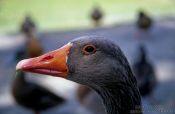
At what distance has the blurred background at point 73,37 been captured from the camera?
23.3 ft

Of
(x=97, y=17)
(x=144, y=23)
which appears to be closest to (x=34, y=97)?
(x=144, y=23)

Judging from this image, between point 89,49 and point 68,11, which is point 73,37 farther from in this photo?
point 89,49

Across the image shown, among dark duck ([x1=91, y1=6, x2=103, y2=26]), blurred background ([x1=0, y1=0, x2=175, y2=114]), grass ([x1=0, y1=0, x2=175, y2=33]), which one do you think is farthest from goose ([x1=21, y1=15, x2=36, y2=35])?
dark duck ([x1=91, y1=6, x2=103, y2=26])

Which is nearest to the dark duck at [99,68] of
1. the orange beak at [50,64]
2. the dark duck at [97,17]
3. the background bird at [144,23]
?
the orange beak at [50,64]

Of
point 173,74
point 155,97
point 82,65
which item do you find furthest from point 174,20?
point 82,65

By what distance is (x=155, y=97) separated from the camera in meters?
7.77

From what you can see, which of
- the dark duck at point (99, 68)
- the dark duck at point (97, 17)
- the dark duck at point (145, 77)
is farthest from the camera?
the dark duck at point (97, 17)

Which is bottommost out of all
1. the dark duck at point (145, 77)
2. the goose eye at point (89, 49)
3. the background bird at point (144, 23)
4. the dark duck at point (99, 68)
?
the dark duck at point (145, 77)

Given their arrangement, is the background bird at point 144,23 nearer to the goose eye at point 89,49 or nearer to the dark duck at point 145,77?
the dark duck at point 145,77

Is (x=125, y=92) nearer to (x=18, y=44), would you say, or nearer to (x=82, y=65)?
(x=82, y=65)

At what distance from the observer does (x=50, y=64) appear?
293cm

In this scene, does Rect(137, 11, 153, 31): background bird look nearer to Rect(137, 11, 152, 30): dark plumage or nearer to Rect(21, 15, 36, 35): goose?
Rect(137, 11, 152, 30): dark plumage

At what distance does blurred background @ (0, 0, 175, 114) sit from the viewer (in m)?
7.11

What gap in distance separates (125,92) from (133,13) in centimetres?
1424
